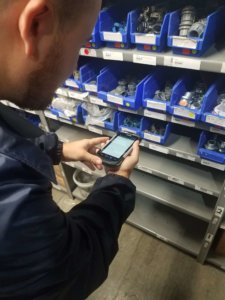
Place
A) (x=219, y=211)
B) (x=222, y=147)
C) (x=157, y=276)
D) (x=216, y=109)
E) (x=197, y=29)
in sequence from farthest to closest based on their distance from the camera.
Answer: (x=157, y=276)
(x=219, y=211)
(x=222, y=147)
(x=216, y=109)
(x=197, y=29)

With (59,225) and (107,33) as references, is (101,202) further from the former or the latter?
(107,33)

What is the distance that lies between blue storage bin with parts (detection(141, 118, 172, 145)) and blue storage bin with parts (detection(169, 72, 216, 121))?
6.5 inches

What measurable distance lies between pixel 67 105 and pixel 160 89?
53 cm

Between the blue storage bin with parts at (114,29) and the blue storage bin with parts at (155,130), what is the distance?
0.35 m

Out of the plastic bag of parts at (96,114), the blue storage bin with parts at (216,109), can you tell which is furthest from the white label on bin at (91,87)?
the blue storage bin with parts at (216,109)

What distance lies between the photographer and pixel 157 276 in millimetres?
1447

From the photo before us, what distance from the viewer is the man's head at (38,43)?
1.23ft

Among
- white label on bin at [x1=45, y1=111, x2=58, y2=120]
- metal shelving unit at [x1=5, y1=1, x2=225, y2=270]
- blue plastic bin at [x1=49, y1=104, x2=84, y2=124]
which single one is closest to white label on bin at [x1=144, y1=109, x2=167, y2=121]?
metal shelving unit at [x1=5, y1=1, x2=225, y2=270]

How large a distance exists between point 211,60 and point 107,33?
1.32 ft

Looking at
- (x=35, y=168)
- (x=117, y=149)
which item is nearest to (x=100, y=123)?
(x=117, y=149)

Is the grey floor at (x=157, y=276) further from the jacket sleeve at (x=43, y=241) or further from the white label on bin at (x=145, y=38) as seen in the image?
the white label on bin at (x=145, y=38)

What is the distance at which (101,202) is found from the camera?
68 cm

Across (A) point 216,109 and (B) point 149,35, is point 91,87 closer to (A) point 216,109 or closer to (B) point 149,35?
(B) point 149,35

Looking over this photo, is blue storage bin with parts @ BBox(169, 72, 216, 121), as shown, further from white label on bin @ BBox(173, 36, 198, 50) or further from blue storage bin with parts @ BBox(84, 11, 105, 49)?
blue storage bin with parts @ BBox(84, 11, 105, 49)
